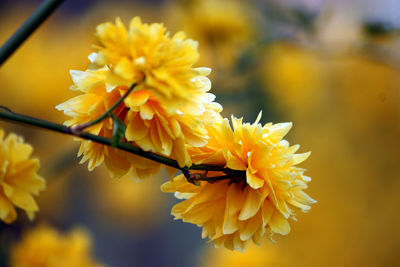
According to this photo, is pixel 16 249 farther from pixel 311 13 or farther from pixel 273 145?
pixel 311 13

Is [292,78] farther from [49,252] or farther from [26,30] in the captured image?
[26,30]

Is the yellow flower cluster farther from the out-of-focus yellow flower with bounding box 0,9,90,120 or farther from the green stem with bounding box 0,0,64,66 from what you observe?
the out-of-focus yellow flower with bounding box 0,9,90,120

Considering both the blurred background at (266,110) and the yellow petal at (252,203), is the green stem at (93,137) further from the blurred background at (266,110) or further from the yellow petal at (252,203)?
the blurred background at (266,110)

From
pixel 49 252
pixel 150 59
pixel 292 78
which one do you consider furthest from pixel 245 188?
pixel 292 78

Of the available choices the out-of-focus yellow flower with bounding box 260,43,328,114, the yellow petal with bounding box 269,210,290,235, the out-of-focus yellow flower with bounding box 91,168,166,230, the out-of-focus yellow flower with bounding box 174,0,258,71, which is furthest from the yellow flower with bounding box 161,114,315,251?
the out-of-focus yellow flower with bounding box 91,168,166,230

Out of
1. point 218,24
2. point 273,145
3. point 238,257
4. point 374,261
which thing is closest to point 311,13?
point 218,24

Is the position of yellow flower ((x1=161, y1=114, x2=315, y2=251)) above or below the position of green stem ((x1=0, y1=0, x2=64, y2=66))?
below
